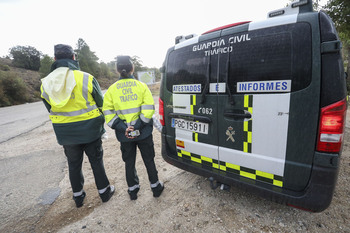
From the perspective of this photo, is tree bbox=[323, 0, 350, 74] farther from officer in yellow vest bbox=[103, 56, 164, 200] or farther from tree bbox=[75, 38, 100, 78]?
tree bbox=[75, 38, 100, 78]

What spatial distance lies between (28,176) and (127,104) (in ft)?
A: 8.80

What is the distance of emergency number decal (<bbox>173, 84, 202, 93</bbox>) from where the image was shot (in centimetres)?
199

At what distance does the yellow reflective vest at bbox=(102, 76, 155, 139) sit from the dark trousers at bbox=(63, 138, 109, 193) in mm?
466

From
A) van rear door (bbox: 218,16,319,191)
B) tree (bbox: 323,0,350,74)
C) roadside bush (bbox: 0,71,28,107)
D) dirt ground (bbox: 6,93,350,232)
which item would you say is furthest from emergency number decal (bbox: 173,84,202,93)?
roadside bush (bbox: 0,71,28,107)

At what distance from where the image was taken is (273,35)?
148 centimetres

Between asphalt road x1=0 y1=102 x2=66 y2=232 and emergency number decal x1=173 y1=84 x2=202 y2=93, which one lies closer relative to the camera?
emergency number decal x1=173 y1=84 x2=202 y2=93

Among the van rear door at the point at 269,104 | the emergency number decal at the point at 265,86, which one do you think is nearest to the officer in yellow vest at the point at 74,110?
the van rear door at the point at 269,104

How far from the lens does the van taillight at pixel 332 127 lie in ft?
4.32

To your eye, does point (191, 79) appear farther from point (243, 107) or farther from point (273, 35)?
point (273, 35)

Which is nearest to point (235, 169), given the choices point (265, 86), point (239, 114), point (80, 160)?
point (239, 114)

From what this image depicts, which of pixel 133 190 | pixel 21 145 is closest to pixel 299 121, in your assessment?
pixel 133 190

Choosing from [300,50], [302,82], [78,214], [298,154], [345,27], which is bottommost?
[78,214]

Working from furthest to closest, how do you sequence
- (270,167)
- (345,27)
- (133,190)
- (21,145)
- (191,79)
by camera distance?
(345,27)
(21,145)
(133,190)
(191,79)
(270,167)

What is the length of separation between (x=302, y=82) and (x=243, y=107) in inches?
19.4
